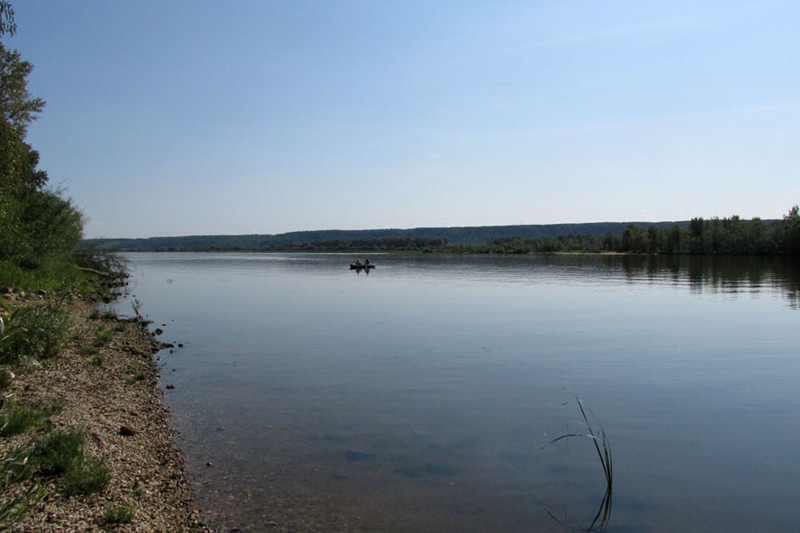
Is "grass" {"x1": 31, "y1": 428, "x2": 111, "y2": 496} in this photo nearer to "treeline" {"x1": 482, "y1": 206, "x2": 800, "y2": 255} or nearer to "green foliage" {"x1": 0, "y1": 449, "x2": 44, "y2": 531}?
"green foliage" {"x1": 0, "y1": 449, "x2": 44, "y2": 531}

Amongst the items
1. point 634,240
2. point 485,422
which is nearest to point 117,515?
point 485,422

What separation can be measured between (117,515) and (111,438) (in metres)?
3.12

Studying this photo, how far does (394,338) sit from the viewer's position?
817 inches

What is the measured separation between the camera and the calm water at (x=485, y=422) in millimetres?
7566

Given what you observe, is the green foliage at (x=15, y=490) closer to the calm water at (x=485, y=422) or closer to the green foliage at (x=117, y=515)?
the green foliage at (x=117, y=515)

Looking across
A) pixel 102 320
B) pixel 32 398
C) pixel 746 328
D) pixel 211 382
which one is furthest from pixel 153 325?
pixel 746 328

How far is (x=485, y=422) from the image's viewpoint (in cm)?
1095

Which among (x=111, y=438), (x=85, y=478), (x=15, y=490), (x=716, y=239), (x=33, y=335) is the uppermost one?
(x=716, y=239)

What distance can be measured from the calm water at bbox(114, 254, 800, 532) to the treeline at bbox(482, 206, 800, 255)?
100927mm

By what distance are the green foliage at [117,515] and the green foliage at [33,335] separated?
6776 millimetres

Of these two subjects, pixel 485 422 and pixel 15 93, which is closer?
pixel 485 422

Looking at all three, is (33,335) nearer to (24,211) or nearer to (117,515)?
(117,515)

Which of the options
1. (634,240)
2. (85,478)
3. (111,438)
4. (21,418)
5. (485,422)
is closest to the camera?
(85,478)

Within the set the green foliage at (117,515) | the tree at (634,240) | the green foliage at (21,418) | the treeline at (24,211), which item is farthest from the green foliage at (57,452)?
the tree at (634,240)
